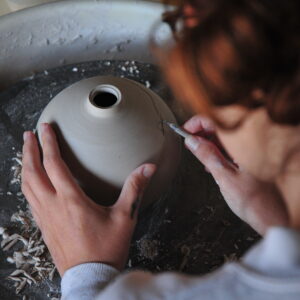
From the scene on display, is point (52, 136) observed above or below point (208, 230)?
above

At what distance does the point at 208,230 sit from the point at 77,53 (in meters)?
0.66

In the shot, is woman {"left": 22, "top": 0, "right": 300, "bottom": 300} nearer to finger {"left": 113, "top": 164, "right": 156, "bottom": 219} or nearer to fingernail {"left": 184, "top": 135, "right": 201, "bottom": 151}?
finger {"left": 113, "top": 164, "right": 156, "bottom": 219}

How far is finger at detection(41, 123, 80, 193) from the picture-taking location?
78cm

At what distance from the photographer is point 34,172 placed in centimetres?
83

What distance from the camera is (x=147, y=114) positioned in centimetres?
84

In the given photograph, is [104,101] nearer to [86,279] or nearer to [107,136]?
[107,136]

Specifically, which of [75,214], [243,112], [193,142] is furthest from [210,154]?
[243,112]

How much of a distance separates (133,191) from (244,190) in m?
0.22

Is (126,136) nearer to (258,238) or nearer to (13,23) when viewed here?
(258,238)

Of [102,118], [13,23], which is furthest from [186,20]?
[13,23]

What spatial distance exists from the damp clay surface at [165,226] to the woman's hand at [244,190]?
4.8 inches

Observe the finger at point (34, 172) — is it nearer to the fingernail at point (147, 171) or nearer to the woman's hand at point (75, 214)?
the woman's hand at point (75, 214)

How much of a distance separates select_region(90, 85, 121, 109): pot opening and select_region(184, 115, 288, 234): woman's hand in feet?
0.55

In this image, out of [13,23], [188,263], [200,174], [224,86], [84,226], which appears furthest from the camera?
[13,23]
